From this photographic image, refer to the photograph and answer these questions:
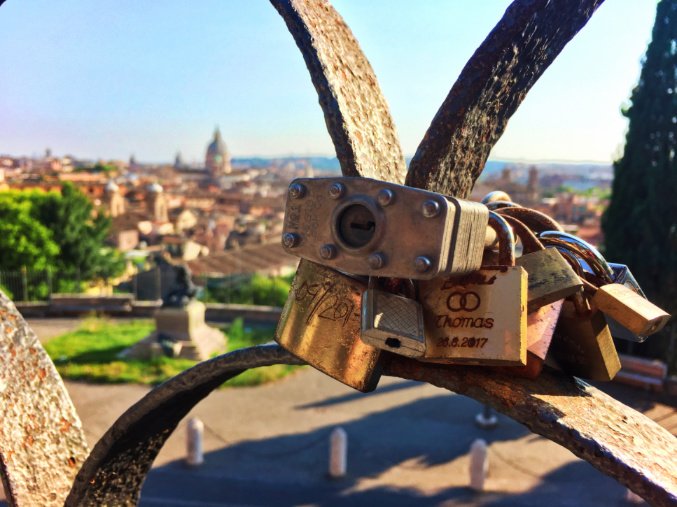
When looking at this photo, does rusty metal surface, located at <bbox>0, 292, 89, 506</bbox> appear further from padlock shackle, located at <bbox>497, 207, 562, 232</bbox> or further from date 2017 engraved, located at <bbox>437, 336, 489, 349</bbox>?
Result: padlock shackle, located at <bbox>497, 207, 562, 232</bbox>

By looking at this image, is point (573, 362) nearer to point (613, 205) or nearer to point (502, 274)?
point (502, 274)

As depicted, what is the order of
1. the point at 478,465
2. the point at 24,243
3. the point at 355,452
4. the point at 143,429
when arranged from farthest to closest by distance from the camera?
1. the point at 24,243
2. the point at 355,452
3. the point at 478,465
4. the point at 143,429

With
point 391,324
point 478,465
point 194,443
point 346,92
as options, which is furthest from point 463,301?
point 194,443

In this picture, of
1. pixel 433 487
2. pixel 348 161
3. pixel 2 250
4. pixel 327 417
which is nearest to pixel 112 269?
pixel 2 250

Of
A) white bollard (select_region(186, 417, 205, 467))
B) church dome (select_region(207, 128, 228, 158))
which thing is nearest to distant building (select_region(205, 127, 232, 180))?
church dome (select_region(207, 128, 228, 158))

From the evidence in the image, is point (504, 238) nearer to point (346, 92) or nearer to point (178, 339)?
point (346, 92)
